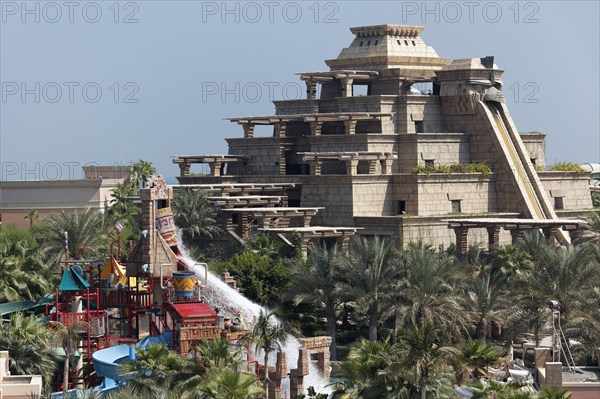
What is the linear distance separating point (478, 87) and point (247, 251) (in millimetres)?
19154

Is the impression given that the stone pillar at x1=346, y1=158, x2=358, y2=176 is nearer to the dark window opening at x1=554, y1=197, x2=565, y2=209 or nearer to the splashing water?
the dark window opening at x1=554, y1=197, x2=565, y2=209

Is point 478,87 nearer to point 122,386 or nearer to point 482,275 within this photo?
point 482,275

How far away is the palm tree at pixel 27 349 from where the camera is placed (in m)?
66.8

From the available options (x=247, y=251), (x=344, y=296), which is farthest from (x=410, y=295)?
(x=247, y=251)

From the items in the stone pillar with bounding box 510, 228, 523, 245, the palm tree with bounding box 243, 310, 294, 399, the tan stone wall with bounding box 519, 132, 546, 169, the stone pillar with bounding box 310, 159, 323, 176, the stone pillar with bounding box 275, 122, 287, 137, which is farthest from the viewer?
the tan stone wall with bounding box 519, 132, 546, 169

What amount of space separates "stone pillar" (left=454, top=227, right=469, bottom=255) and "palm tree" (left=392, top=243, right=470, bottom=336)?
1232 centimetres

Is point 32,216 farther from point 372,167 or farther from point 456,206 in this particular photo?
point 456,206

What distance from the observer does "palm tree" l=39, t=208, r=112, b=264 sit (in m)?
87.9

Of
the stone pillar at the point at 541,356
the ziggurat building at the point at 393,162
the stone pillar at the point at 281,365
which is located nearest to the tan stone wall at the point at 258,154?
the ziggurat building at the point at 393,162

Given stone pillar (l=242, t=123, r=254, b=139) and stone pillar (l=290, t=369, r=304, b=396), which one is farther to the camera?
stone pillar (l=242, t=123, r=254, b=139)

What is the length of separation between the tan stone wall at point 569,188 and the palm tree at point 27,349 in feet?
136

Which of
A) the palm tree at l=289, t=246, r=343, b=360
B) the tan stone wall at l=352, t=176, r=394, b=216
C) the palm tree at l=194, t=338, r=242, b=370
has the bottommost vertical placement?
the palm tree at l=194, t=338, r=242, b=370

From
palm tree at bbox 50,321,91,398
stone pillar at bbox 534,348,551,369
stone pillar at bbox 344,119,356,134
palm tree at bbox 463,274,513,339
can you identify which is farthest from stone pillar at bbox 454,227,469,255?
palm tree at bbox 50,321,91,398

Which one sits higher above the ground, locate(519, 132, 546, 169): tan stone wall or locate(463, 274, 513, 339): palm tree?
locate(519, 132, 546, 169): tan stone wall
